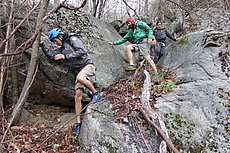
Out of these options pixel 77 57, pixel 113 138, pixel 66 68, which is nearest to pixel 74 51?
pixel 77 57

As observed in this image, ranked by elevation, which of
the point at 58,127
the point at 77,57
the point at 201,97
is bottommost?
the point at 58,127

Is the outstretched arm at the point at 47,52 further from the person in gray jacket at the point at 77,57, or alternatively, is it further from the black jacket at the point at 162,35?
the black jacket at the point at 162,35

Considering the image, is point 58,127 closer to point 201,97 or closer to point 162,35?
point 201,97

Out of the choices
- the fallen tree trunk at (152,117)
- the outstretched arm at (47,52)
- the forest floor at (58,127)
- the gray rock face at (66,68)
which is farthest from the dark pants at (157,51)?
the outstretched arm at (47,52)

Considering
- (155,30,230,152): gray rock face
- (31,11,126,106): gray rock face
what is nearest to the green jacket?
(31,11,126,106): gray rock face

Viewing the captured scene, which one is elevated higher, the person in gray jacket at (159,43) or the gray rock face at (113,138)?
the person in gray jacket at (159,43)

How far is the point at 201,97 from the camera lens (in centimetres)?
405

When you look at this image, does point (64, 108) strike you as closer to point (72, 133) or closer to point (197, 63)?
point (72, 133)

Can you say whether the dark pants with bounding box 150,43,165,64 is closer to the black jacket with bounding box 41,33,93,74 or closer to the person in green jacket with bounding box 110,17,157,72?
the person in green jacket with bounding box 110,17,157,72

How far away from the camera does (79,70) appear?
465cm

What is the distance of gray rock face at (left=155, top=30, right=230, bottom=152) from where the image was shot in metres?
3.38

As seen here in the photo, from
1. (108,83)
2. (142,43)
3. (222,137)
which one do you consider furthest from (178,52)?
(222,137)

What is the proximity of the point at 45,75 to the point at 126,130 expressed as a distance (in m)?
2.90

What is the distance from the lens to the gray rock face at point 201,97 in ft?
11.1
